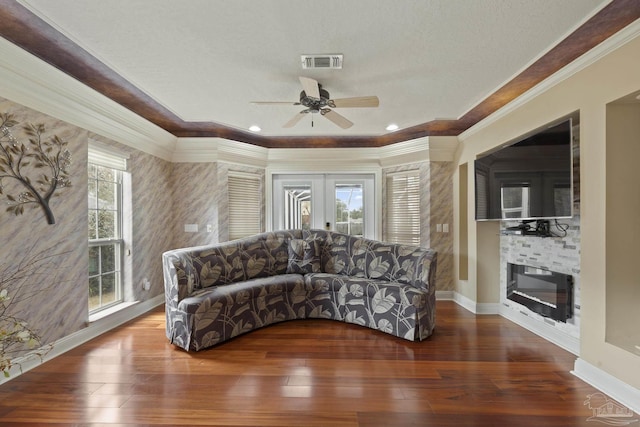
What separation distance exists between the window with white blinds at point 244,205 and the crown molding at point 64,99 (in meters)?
1.34

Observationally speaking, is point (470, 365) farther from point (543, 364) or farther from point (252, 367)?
point (252, 367)

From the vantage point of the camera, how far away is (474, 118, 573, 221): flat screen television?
2.46 meters

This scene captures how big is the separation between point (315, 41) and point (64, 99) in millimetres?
2384

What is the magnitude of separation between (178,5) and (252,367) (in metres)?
2.71

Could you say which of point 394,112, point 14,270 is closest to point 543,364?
point 394,112

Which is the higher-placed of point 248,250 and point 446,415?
point 248,250

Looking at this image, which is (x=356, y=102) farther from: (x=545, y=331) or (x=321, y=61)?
(x=545, y=331)

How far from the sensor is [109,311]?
10.9 ft

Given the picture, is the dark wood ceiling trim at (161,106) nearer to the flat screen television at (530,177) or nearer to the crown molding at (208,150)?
the crown molding at (208,150)

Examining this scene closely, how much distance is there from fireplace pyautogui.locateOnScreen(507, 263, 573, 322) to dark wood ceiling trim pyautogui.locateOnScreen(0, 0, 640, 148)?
195cm

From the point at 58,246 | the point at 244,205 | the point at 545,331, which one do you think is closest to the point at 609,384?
the point at 545,331

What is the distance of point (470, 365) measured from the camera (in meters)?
2.47

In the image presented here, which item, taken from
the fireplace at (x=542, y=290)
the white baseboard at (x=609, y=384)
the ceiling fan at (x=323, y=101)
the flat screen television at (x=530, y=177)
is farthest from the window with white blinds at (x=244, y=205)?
the white baseboard at (x=609, y=384)

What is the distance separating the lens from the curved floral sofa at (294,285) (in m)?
2.87
